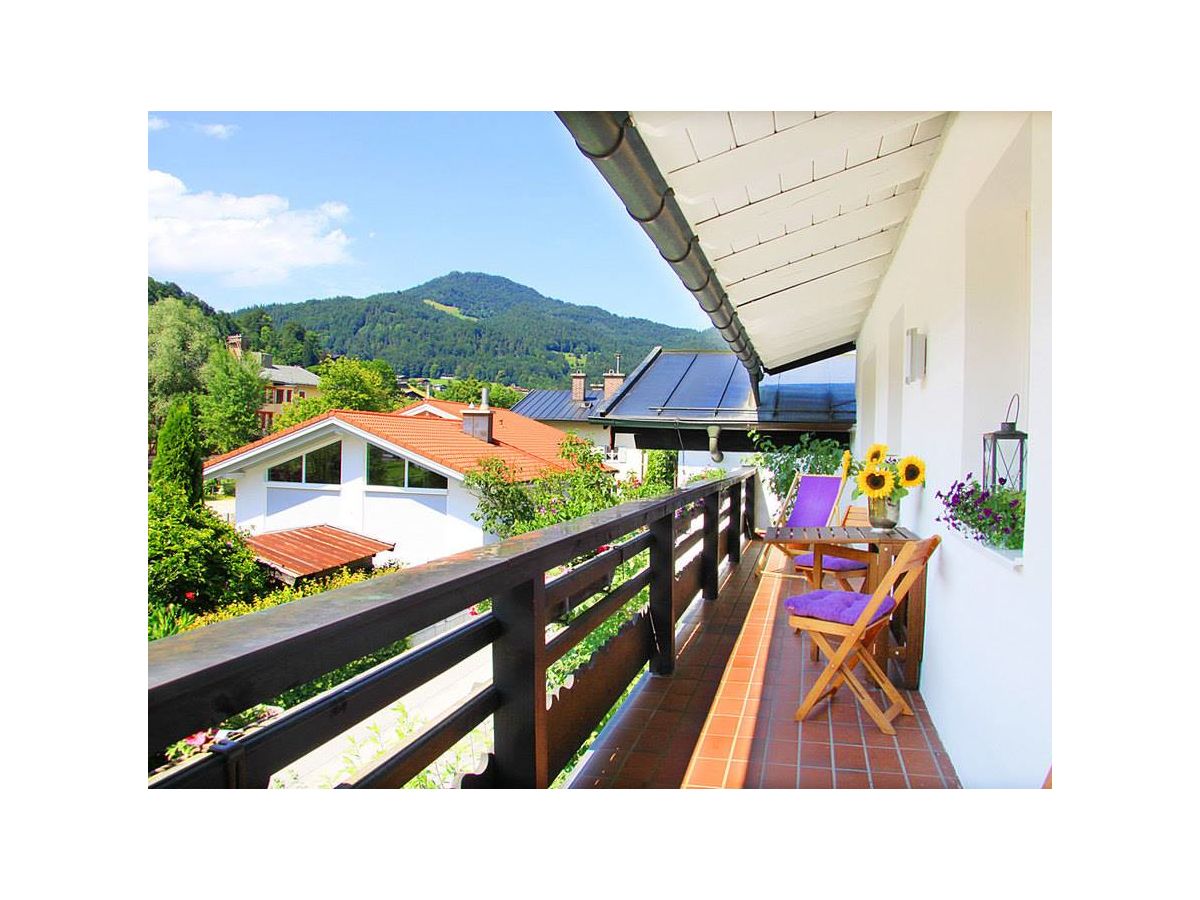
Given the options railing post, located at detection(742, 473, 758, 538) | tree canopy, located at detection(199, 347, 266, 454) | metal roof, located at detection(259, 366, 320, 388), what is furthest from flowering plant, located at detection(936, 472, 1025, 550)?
railing post, located at detection(742, 473, 758, 538)

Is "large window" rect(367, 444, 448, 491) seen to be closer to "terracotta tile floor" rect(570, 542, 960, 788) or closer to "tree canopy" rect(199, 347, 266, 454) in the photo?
"tree canopy" rect(199, 347, 266, 454)

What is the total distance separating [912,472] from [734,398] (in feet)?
17.9

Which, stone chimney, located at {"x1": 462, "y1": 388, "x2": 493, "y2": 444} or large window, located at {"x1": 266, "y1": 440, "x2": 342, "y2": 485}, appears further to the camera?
stone chimney, located at {"x1": 462, "y1": 388, "x2": 493, "y2": 444}

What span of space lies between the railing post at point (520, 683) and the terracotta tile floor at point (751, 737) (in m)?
0.43

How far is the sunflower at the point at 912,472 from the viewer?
292 centimetres

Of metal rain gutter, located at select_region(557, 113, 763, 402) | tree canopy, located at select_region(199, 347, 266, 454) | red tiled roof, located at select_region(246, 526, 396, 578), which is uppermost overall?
Result: metal rain gutter, located at select_region(557, 113, 763, 402)

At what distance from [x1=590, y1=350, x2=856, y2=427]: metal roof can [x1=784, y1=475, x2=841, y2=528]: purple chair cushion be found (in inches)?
91.0

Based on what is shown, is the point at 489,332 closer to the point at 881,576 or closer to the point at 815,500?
the point at 815,500

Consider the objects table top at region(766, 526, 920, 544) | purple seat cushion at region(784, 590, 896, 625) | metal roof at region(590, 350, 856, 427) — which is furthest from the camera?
metal roof at region(590, 350, 856, 427)

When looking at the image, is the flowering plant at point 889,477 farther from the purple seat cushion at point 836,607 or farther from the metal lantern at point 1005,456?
the metal lantern at point 1005,456

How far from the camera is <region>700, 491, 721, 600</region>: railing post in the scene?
173 inches
